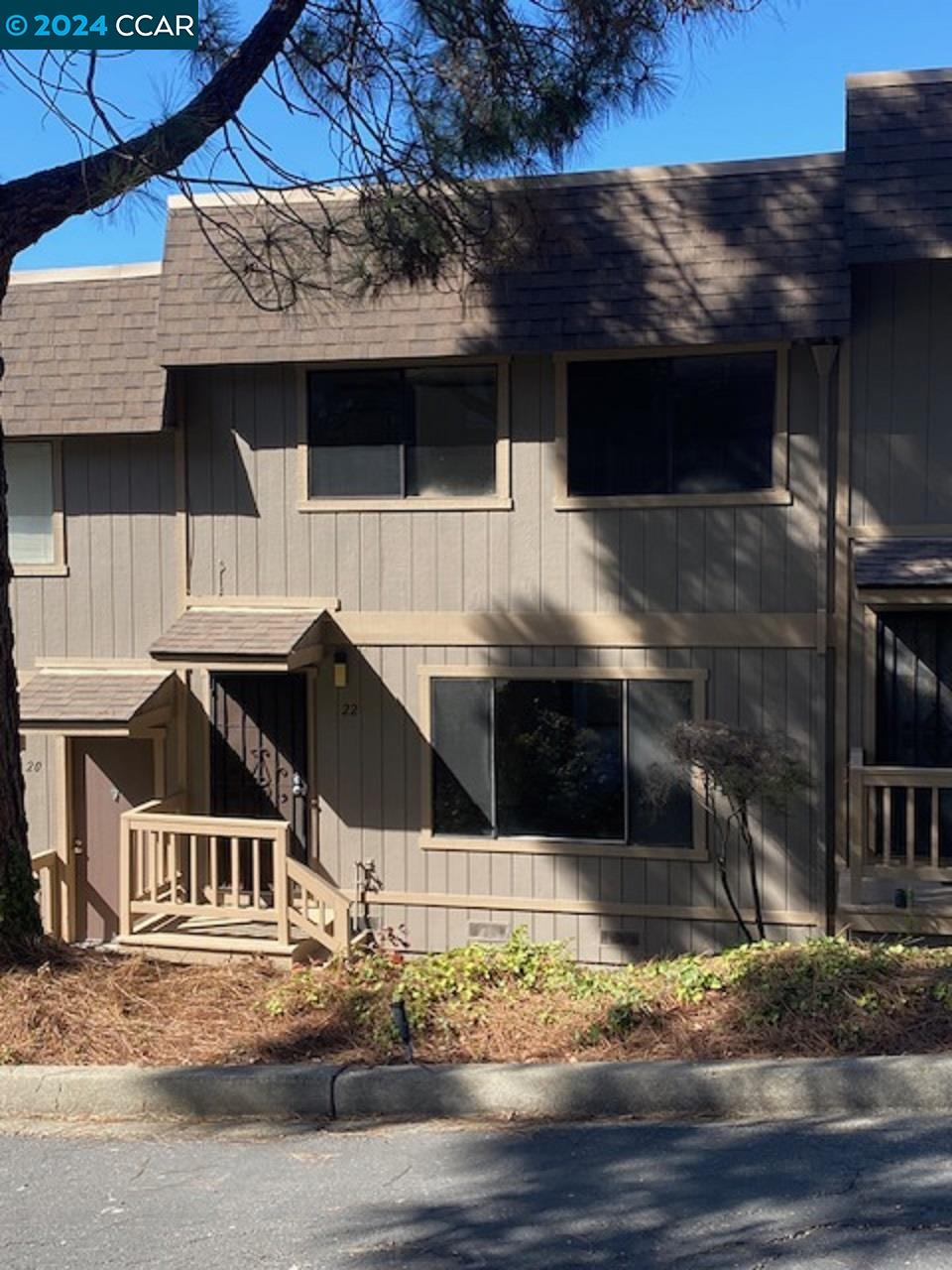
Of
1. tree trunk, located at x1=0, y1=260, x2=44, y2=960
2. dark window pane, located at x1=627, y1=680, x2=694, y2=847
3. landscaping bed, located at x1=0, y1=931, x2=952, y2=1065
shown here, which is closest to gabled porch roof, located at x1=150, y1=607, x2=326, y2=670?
dark window pane, located at x1=627, y1=680, x2=694, y2=847

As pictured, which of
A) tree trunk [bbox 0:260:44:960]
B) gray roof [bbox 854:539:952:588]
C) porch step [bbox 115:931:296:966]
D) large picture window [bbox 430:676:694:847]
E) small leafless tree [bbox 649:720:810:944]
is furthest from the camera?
large picture window [bbox 430:676:694:847]

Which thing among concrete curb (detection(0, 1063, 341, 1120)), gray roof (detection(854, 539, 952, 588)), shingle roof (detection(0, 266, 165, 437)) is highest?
shingle roof (detection(0, 266, 165, 437))

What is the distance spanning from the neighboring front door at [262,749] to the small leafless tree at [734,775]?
9.98 feet

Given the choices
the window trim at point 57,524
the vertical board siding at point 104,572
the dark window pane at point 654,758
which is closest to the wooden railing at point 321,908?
the dark window pane at point 654,758

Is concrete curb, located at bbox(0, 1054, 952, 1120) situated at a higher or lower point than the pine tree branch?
lower

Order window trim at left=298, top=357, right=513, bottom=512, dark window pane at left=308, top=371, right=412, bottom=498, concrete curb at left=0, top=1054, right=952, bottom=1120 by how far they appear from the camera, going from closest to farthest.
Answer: concrete curb at left=0, top=1054, right=952, bottom=1120 < window trim at left=298, top=357, right=513, bottom=512 < dark window pane at left=308, top=371, right=412, bottom=498

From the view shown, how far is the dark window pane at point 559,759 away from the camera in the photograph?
10547mm

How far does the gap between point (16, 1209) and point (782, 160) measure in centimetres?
886

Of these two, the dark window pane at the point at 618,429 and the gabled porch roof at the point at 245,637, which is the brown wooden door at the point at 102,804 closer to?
the gabled porch roof at the point at 245,637

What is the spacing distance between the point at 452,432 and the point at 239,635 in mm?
2405

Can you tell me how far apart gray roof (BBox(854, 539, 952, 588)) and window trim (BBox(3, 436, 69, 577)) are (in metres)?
6.69

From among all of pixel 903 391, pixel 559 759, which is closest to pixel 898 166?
pixel 903 391

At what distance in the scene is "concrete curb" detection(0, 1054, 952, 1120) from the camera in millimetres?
5016

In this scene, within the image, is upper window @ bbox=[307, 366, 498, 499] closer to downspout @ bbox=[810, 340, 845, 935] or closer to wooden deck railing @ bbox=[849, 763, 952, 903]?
downspout @ bbox=[810, 340, 845, 935]
